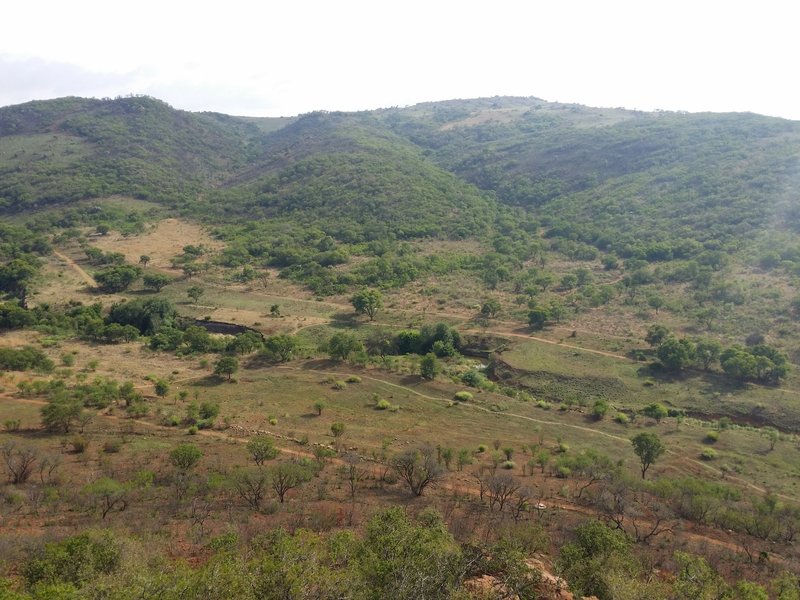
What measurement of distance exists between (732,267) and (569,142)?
10202cm

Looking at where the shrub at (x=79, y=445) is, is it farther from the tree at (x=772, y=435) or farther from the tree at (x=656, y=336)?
the tree at (x=656, y=336)

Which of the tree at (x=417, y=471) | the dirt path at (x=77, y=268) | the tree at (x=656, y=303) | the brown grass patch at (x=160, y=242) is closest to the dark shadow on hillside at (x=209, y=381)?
the tree at (x=417, y=471)

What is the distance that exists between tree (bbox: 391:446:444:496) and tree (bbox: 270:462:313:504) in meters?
5.18

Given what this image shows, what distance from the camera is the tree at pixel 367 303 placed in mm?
66375

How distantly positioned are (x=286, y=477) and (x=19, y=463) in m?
14.6

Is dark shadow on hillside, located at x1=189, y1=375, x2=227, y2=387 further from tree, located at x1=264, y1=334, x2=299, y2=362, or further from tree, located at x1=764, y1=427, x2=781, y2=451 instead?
tree, located at x1=764, y1=427, x2=781, y2=451

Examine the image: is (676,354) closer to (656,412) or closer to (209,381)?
(656,412)

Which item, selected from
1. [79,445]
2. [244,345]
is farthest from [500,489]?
[244,345]

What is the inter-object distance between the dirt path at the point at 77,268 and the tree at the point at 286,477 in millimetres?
67521

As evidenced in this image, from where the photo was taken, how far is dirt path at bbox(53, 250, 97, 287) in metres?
77.9

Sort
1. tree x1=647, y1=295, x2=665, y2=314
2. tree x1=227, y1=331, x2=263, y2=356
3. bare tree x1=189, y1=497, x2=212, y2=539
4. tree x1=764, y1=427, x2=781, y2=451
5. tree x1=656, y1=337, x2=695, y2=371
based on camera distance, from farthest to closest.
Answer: tree x1=647, y1=295, x2=665, y2=314 → tree x1=227, y1=331, x2=263, y2=356 → tree x1=656, y1=337, x2=695, y2=371 → tree x1=764, y1=427, x2=781, y2=451 → bare tree x1=189, y1=497, x2=212, y2=539

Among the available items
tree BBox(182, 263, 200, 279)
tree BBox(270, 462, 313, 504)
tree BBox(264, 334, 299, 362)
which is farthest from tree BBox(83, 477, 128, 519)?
tree BBox(182, 263, 200, 279)

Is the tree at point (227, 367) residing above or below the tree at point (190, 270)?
below

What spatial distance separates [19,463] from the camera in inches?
1020
